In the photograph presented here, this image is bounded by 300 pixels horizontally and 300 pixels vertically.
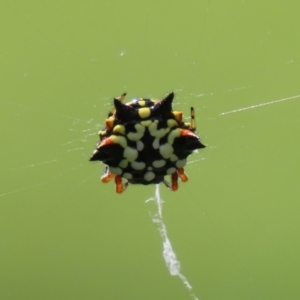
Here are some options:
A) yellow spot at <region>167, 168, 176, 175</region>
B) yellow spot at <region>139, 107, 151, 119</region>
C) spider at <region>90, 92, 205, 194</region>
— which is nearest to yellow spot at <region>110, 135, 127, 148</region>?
spider at <region>90, 92, 205, 194</region>

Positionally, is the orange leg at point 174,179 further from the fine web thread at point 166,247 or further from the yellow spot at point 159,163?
the fine web thread at point 166,247

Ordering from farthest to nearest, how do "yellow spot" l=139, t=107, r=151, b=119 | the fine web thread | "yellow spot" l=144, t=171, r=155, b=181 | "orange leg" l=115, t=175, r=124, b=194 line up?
the fine web thread < "orange leg" l=115, t=175, r=124, b=194 < "yellow spot" l=144, t=171, r=155, b=181 < "yellow spot" l=139, t=107, r=151, b=119

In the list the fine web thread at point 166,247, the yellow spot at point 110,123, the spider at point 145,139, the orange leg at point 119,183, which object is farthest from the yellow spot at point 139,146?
the fine web thread at point 166,247

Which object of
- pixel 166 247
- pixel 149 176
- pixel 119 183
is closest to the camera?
Result: pixel 149 176

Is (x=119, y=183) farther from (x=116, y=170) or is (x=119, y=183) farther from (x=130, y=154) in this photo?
(x=130, y=154)

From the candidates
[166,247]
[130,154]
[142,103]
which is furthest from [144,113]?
[166,247]

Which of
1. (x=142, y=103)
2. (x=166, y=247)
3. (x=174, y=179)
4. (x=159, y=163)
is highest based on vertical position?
(x=142, y=103)

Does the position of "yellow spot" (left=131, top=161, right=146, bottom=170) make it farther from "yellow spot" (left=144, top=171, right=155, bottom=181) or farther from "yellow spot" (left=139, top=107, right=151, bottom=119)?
"yellow spot" (left=139, top=107, right=151, bottom=119)

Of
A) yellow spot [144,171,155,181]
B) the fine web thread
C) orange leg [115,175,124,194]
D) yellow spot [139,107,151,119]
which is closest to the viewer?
yellow spot [139,107,151,119]
